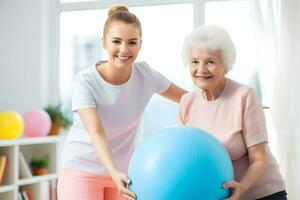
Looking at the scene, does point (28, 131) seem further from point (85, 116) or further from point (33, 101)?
point (85, 116)

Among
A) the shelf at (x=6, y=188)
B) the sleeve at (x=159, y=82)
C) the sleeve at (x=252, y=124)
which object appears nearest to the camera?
the sleeve at (x=252, y=124)

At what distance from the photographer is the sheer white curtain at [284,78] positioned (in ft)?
10.4

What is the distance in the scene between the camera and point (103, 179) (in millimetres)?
2033

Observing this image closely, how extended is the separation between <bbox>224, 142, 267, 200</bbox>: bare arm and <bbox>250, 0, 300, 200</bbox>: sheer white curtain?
1607 millimetres

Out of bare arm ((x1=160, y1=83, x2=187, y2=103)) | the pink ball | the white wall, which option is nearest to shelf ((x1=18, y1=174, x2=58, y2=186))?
the pink ball

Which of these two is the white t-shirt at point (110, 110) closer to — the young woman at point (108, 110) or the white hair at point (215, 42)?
the young woman at point (108, 110)

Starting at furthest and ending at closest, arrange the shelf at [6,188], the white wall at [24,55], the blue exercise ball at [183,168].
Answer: the white wall at [24,55]
the shelf at [6,188]
the blue exercise ball at [183,168]

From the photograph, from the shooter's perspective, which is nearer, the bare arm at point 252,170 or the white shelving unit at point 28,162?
the bare arm at point 252,170

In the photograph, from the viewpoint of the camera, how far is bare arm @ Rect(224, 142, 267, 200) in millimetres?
1540

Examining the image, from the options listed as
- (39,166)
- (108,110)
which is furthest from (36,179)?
(108,110)

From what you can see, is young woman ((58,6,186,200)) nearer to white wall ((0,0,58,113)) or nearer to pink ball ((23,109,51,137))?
pink ball ((23,109,51,137))

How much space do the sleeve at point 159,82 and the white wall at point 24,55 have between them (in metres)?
2.16

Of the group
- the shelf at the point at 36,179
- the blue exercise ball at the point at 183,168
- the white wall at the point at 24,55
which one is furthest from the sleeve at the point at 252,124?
the white wall at the point at 24,55

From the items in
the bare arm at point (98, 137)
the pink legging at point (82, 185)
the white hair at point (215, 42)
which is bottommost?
the pink legging at point (82, 185)
